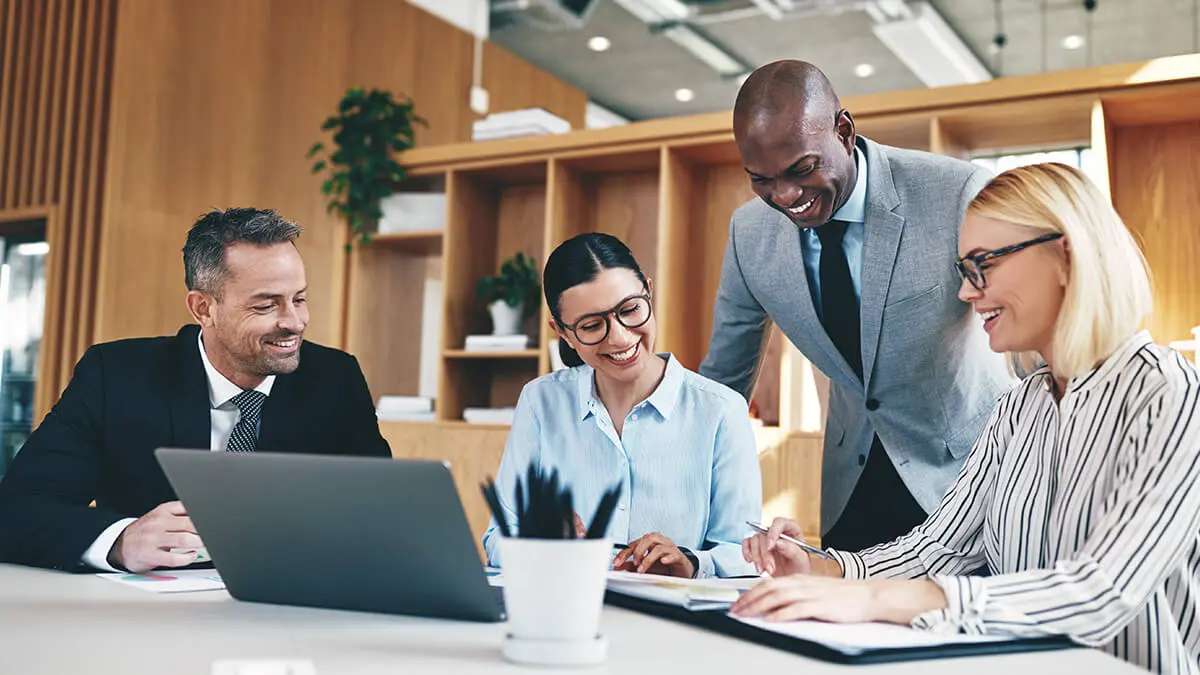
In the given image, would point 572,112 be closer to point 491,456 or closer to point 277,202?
point 277,202

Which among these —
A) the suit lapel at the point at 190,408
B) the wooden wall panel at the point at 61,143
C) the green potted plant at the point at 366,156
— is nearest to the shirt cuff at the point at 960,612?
the suit lapel at the point at 190,408

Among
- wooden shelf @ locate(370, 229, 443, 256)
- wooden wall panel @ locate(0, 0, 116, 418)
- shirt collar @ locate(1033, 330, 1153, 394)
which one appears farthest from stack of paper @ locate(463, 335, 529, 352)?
shirt collar @ locate(1033, 330, 1153, 394)

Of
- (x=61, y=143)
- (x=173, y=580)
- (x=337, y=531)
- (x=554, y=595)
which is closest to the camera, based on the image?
(x=554, y=595)

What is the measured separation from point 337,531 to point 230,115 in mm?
4995

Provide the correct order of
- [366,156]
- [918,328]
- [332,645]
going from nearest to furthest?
1. [332,645]
2. [918,328]
3. [366,156]

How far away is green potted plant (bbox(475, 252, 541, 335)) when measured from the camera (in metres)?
4.62

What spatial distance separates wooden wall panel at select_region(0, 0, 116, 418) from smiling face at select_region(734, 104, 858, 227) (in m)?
4.03

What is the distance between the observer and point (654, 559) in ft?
5.46

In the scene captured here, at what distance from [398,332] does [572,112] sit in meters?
3.58

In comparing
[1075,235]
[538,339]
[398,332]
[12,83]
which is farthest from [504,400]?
[1075,235]

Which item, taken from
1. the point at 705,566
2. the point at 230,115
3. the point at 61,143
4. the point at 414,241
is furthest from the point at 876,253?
the point at 61,143

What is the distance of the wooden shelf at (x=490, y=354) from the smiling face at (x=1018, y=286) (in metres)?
3.11

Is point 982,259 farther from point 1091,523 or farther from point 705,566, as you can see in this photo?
point 705,566

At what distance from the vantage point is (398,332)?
5219mm
